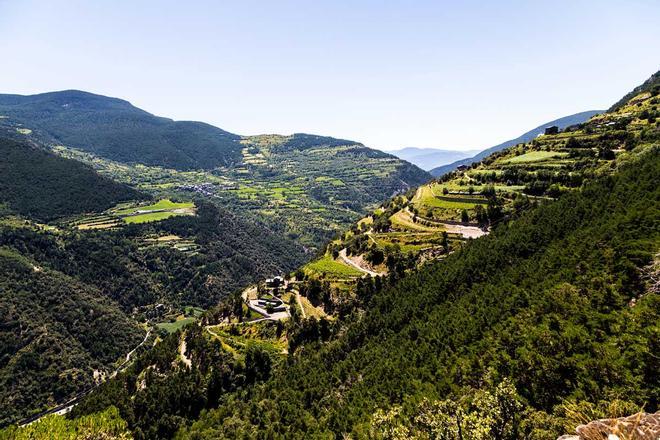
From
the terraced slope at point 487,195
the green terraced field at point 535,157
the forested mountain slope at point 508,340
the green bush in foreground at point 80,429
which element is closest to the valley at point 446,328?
the forested mountain slope at point 508,340

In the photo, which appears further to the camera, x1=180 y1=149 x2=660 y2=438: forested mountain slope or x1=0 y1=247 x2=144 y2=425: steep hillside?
x1=0 y1=247 x2=144 y2=425: steep hillside

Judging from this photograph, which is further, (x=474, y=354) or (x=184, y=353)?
(x=184, y=353)

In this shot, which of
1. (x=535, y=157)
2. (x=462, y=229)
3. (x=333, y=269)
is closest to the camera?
(x=462, y=229)

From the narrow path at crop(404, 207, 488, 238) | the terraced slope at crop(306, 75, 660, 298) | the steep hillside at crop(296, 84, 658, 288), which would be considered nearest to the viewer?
the narrow path at crop(404, 207, 488, 238)

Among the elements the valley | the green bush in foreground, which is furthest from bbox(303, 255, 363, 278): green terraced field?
the green bush in foreground

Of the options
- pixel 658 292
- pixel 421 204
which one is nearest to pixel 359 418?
pixel 658 292

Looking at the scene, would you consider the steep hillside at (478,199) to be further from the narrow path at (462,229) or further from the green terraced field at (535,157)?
the green terraced field at (535,157)

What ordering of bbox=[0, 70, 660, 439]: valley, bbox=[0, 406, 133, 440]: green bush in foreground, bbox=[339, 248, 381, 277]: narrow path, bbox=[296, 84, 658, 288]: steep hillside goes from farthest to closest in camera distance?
bbox=[296, 84, 658, 288]: steep hillside → bbox=[339, 248, 381, 277]: narrow path → bbox=[0, 406, 133, 440]: green bush in foreground → bbox=[0, 70, 660, 439]: valley

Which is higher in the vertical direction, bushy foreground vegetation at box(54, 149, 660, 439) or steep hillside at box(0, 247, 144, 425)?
bushy foreground vegetation at box(54, 149, 660, 439)

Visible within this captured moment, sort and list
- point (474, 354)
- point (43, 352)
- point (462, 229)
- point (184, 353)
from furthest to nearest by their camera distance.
Result: point (43, 352) → point (462, 229) → point (184, 353) → point (474, 354)

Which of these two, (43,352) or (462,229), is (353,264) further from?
(43,352)

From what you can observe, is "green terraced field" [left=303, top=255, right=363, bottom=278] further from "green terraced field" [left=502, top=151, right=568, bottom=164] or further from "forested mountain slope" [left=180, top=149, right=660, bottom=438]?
"green terraced field" [left=502, top=151, right=568, bottom=164]

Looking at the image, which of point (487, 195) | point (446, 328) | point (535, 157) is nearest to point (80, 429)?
point (446, 328)

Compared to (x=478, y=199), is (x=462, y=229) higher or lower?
lower
